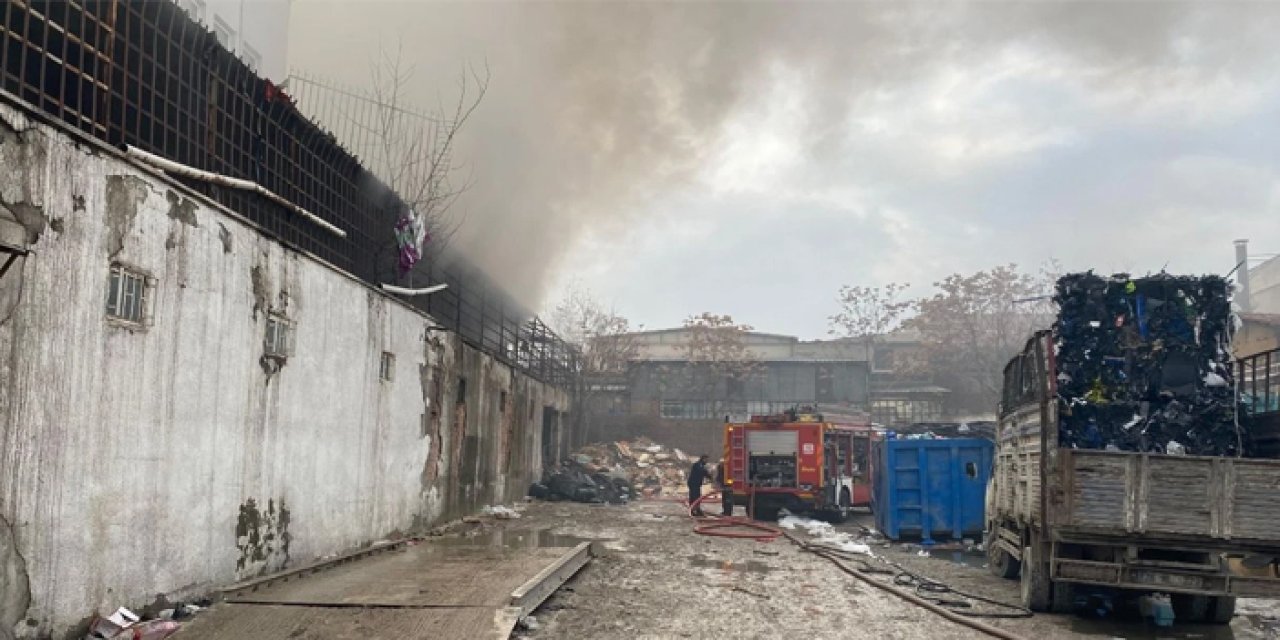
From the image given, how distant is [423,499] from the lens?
13.5 metres

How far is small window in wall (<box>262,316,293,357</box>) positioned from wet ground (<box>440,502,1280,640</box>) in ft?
11.6

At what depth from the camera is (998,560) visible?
38.0ft

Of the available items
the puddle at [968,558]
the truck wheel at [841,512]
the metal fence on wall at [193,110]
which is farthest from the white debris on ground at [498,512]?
the puddle at [968,558]

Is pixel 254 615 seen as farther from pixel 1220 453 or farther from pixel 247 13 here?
pixel 247 13

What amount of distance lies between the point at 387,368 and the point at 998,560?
8.37 meters

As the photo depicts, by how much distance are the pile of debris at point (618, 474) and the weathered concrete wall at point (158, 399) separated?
11026 mm

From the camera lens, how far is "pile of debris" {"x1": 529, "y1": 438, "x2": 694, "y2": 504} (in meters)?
22.4

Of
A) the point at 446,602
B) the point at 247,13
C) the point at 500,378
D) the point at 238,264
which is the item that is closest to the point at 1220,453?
the point at 446,602

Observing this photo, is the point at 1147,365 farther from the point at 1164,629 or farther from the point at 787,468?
the point at 787,468

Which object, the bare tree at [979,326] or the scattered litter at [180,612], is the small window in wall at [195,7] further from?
the bare tree at [979,326]

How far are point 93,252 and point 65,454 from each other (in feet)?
4.29

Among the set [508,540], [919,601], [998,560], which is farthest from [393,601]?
[998,560]

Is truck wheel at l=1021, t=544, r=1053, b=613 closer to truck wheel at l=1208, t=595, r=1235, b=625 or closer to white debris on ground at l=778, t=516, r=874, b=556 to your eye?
truck wheel at l=1208, t=595, r=1235, b=625

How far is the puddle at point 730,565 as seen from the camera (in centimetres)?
1141
